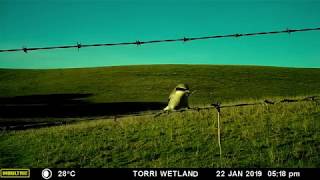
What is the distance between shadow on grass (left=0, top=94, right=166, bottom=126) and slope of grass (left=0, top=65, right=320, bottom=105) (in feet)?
5.89

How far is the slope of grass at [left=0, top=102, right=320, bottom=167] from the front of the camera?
845cm

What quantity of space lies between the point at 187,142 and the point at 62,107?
23.3m

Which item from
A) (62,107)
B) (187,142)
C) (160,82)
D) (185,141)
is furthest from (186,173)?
(160,82)

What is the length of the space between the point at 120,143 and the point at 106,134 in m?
1.99

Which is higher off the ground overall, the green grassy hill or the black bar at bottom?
the green grassy hill

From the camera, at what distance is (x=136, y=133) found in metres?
12.6

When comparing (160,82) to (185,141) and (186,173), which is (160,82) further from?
(186,173)

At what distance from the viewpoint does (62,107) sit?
107ft

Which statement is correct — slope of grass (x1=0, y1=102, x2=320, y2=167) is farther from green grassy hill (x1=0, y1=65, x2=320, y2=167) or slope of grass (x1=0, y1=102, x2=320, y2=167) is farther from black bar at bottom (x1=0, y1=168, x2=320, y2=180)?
black bar at bottom (x1=0, y1=168, x2=320, y2=180)

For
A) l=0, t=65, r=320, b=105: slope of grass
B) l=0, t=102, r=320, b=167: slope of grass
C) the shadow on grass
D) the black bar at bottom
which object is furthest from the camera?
l=0, t=65, r=320, b=105: slope of grass

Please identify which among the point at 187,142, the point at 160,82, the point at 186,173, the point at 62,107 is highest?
the point at 160,82

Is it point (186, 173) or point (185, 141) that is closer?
point (186, 173)

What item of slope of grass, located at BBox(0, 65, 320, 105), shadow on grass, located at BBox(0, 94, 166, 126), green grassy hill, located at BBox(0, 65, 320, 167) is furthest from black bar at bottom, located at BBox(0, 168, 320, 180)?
slope of grass, located at BBox(0, 65, 320, 105)

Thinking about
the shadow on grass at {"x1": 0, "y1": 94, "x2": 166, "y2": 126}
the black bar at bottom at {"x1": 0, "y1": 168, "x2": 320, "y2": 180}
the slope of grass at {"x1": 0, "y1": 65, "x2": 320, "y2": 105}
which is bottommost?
the black bar at bottom at {"x1": 0, "y1": 168, "x2": 320, "y2": 180}
